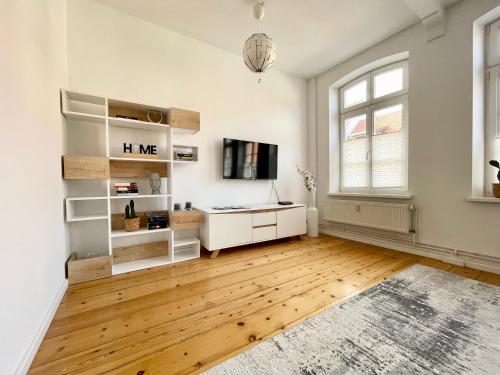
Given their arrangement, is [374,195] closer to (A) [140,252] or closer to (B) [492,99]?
(B) [492,99]

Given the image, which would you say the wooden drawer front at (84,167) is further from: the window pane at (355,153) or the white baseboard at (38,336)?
the window pane at (355,153)

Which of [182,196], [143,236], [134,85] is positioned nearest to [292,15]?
[134,85]

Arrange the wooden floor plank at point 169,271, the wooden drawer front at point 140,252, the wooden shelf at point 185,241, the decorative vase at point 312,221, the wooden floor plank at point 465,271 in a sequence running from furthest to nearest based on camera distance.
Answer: the decorative vase at point 312,221
the wooden shelf at point 185,241
the wooden drawer front at point 140,252
the wooden floor plank at point 465,271
the wooden floor plank at point 169,271

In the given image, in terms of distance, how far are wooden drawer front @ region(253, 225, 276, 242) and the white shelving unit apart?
828mm

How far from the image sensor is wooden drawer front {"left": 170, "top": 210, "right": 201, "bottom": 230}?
2574mm

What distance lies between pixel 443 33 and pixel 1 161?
14.0 feet

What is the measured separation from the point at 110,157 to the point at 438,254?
402 cm

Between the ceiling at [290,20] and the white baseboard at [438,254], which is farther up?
the ceiling at [290,20]

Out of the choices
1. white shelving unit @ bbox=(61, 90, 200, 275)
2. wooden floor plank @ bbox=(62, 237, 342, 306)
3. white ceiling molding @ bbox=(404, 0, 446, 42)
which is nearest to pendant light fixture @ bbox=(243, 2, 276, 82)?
white shelving unit @ bbox=(61, 90, 200, 275)

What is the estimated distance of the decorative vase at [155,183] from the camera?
2580 mm

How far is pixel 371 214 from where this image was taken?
3266 millimetres

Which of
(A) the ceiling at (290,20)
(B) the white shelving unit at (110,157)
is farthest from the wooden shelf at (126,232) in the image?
(A) the ceiling at (290,20)

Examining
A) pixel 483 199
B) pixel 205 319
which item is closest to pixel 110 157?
pixel 205 319

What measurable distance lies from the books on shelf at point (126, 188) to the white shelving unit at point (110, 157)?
86 millimetres
